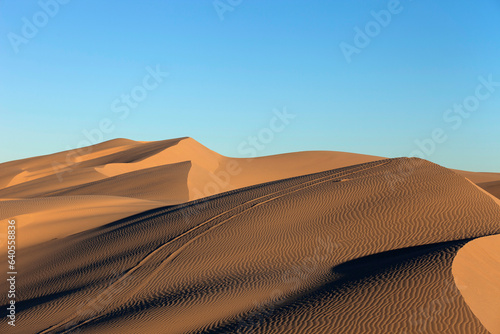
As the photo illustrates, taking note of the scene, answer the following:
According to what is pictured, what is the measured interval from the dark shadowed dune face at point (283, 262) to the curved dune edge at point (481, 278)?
0.30 metres

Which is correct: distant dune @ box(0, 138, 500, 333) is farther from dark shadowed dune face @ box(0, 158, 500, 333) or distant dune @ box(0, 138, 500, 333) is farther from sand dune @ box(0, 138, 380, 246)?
sand dune @ box(0, 138, 380, 246)

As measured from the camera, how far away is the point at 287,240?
17000 millimetres

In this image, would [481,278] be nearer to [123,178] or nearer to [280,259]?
[280,259]

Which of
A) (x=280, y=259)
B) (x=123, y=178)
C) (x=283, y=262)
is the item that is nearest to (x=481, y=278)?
(x=283, y=262)

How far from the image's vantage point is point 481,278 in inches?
461

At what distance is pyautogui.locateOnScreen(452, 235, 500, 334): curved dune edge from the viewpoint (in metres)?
10.1

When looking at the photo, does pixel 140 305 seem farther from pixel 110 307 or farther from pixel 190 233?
pixel 190 233

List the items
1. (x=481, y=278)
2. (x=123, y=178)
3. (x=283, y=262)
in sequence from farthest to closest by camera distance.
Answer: (x=123, y=178) → (x=283, y=262) → (x=481, y=278)

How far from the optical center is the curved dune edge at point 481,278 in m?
10.1

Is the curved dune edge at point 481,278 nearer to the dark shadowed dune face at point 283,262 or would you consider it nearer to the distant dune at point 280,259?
the distant dune at point 280,259

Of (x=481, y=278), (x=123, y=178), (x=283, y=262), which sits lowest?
(x=481, y=278)

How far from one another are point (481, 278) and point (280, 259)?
6.11 metres

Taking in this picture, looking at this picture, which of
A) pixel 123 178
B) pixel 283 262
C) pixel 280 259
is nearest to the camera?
pixel 283 262

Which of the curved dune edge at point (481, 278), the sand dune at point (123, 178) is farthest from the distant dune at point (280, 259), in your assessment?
the sand dune at point (123, 178)
